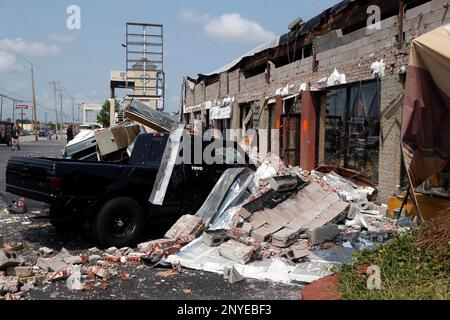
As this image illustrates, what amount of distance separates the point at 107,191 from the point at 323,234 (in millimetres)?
3160

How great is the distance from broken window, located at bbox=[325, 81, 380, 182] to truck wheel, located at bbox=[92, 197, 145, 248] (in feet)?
17.0

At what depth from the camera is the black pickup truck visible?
6.04m

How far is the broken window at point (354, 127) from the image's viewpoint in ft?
30.1

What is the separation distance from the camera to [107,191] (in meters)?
6.35

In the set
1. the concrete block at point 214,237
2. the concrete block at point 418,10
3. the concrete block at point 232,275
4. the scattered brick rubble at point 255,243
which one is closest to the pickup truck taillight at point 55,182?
the scattered brick rubble at point 255,243

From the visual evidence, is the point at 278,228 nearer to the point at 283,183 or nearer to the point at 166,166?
the point at 283,183

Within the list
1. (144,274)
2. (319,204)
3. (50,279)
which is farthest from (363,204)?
(50,279)

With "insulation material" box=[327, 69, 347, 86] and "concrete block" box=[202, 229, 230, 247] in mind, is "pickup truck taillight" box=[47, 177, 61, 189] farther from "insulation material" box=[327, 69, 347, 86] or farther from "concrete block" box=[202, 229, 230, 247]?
"insulation material" box=[327, 69, 347, 86]

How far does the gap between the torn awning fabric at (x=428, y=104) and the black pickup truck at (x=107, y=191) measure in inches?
139

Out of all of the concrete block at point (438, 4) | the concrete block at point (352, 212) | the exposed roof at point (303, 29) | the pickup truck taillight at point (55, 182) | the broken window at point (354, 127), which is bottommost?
the concrete block at point (352, 212)

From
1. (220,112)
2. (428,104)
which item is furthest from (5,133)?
(428,104)

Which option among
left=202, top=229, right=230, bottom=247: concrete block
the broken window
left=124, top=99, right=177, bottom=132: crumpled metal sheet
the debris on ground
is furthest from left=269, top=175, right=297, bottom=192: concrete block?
left=124, top=99, right=177, bottom=132: crumpled metal sheet

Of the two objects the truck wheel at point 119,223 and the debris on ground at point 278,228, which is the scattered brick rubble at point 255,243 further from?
the truck wheel at point 119,223
